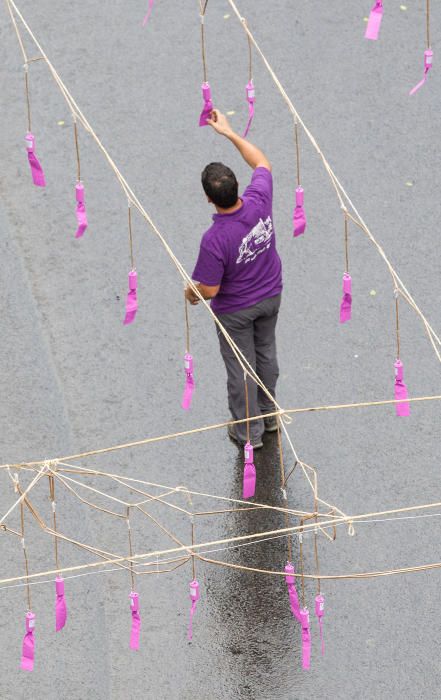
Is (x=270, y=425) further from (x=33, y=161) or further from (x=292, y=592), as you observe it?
(x=33, y=161)

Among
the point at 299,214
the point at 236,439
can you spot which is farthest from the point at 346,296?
the point at 236,439

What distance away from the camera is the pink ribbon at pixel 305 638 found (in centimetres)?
661

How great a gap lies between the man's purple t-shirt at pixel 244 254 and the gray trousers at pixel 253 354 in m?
0.07

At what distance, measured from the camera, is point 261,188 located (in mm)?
7371

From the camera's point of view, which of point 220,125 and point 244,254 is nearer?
point 244,254

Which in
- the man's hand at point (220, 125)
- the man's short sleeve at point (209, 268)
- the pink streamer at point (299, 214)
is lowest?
the man's short sleeve at point (209, 268)

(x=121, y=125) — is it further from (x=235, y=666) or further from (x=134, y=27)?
(x=235, y=666)

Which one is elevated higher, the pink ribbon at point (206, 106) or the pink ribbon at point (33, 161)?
the pink ribbon at point (206, 106)

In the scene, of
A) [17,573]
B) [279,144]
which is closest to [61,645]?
[17,573]

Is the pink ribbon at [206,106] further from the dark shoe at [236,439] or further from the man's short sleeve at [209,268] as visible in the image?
the dark shoe at [236,439]

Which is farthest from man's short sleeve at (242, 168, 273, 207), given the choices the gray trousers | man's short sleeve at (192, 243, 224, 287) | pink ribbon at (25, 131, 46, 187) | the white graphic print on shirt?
pink ribbon at (25, 131, 46, 187)

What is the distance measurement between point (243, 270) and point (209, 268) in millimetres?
210

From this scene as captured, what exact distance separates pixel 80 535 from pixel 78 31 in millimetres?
3805

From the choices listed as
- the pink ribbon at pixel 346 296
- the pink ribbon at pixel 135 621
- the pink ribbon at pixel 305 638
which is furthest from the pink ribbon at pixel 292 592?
the pink ribbon at pixel 346 296
